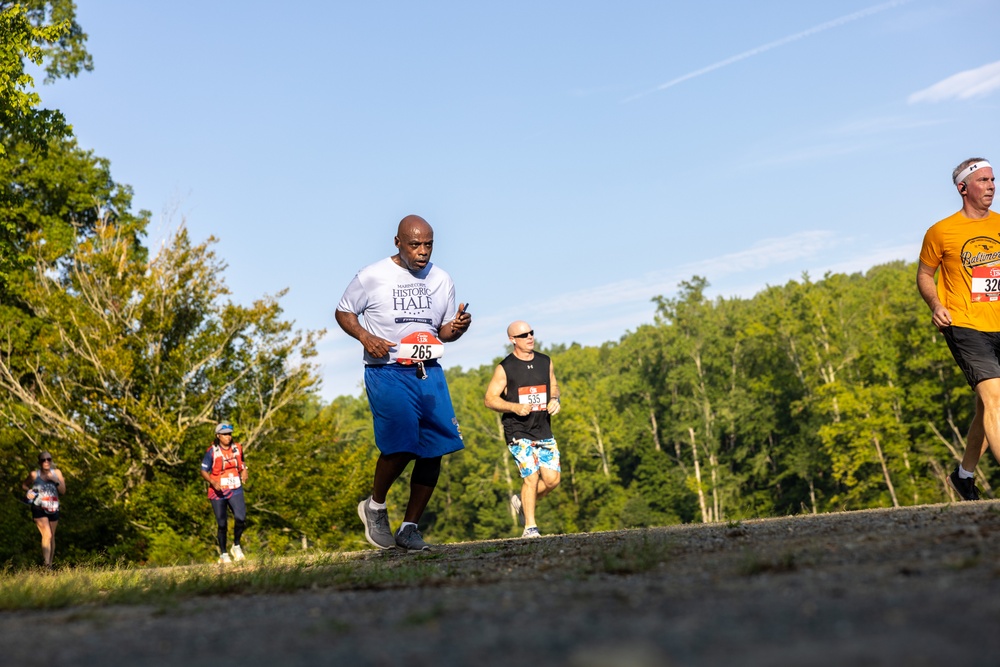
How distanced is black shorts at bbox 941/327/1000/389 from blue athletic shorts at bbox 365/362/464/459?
3.83 metres

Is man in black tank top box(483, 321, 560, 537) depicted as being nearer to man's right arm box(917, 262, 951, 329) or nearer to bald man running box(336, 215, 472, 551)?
bald man running box(336, 215, 472, 551)

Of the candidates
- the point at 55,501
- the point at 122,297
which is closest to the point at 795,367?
the point at 122,297

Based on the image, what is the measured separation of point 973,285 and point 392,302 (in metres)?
4.44

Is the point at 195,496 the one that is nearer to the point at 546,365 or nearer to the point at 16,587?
the point at 546,365

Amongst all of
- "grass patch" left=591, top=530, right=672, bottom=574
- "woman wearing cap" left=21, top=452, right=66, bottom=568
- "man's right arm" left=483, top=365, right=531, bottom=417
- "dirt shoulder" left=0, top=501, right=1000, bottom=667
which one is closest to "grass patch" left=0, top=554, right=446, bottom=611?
"dirt shoulder" left=0, top=501, right=1000, bottom=667

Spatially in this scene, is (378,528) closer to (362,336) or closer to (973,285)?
(362,336)

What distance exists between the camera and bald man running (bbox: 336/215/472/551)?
7.72 meters

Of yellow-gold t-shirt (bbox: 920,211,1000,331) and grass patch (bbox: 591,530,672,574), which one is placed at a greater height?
yellow-gold t-shirt (bbox: 920,211,1000,331)

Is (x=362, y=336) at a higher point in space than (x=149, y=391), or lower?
lower

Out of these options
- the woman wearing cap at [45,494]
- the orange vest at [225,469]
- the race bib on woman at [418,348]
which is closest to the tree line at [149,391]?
the woman wearing cap at [45,494]

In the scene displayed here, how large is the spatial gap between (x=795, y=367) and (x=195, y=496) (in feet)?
152

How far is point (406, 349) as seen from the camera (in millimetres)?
7711

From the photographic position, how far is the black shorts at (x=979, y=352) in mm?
8156

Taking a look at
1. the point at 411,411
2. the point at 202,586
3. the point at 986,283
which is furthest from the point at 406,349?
the point at 986,283
